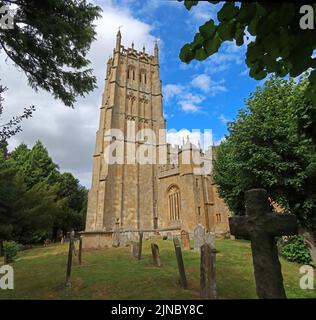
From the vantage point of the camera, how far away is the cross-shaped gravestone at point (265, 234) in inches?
141

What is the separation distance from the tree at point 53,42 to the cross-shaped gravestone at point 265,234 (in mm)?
6583

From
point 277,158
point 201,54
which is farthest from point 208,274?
point 277,158

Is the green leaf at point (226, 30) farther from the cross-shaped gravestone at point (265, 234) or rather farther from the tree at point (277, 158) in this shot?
the tree at point (277, 158)

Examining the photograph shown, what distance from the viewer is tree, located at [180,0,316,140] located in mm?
1970

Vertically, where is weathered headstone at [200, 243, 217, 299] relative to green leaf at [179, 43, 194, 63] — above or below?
below

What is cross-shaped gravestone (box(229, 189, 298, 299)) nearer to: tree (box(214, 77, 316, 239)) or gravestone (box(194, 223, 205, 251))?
tree (box(214, 77, 316, 239))

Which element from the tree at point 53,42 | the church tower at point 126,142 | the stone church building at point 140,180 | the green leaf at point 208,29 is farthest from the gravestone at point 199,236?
the green leaf at point 208,29

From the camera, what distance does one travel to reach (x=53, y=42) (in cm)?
783

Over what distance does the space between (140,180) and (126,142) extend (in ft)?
17.9

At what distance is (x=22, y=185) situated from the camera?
25.0m

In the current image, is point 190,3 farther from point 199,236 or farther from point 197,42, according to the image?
point 199,236

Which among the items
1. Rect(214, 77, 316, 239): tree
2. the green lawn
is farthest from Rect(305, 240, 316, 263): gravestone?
the green lawn
